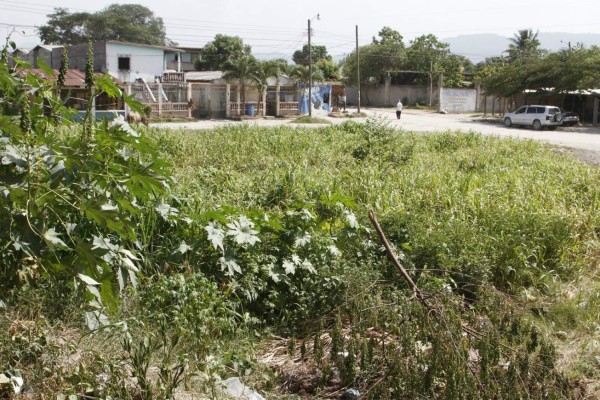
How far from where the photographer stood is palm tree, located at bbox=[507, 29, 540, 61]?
76.9 metres

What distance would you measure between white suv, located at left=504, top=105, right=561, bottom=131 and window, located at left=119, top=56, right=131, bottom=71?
25444 mm

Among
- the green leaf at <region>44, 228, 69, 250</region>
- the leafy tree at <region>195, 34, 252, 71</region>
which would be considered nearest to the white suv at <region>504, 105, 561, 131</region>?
the leafy tree at <region>195, 34, 252, 71</region>

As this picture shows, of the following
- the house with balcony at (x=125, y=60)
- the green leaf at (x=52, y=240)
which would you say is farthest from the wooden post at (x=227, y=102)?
the green leaf at (x=52, y=240)

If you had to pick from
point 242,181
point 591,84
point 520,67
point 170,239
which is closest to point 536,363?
point 170,239

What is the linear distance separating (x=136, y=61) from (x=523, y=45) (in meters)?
51.7

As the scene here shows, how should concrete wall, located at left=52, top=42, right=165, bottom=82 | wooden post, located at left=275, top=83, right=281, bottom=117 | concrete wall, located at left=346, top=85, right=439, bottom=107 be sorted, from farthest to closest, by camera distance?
1. concrete wall, located at left=346, top=85, right=439, bottom=107
2. wooden post, located at left=275, top=83, right=281, bottom=117
3. concrete wall, located at left=52, top=42, right=165, bottom=82

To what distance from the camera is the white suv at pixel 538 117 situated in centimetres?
3488

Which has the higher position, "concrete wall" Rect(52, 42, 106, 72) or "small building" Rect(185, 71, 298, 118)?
"concrete wall" Rect(52, 42, 106, 72)

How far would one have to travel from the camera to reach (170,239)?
18.3 feet

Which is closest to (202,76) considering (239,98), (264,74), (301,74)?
(301,74)

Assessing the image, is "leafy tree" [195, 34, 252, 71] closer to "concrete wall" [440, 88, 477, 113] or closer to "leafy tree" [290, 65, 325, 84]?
"leafy tree" [290, 65, 325, 84]

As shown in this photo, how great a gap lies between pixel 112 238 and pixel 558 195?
7.37m

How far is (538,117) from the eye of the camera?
35.2m

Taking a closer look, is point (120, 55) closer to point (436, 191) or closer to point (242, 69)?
point (242, 69)
